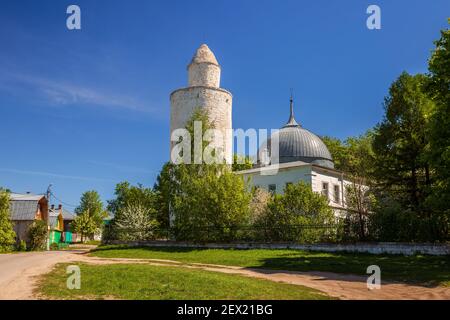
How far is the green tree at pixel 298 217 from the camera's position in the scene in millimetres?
23797

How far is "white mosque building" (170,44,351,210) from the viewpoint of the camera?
3825cm

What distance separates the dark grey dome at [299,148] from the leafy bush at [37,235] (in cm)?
2386

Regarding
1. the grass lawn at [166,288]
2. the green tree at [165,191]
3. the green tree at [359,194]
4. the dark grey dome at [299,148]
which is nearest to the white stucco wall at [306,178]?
the dark grey dome at [299,148]

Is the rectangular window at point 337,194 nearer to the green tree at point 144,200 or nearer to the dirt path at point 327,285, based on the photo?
the green tree at point 144,200

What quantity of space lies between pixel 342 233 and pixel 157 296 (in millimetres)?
15658

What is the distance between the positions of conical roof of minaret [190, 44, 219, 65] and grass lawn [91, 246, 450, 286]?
80.6 feet

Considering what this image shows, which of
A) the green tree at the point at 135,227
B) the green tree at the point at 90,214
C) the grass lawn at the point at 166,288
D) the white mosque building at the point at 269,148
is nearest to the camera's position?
the grass lawn at the point at 166,288

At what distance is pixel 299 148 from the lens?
145 ft

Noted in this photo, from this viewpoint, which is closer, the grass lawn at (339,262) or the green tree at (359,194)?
the grass lawn at (339,262)

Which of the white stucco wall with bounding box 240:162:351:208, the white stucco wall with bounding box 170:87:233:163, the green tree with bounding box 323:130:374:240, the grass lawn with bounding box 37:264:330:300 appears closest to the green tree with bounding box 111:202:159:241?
the white stucco wall with bounding box 170:87:233:163

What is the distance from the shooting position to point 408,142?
26031mm

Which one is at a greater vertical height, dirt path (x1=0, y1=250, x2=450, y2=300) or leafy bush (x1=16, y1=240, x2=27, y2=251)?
dirt path (x1=0, y1=250, x2=450, y2=300)

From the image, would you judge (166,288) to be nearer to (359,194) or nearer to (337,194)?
(359,194)

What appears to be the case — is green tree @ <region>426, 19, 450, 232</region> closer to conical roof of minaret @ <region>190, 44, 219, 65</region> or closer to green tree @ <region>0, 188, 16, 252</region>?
conical roof of minaret @ <region>190, 44, 219, 65</region>
